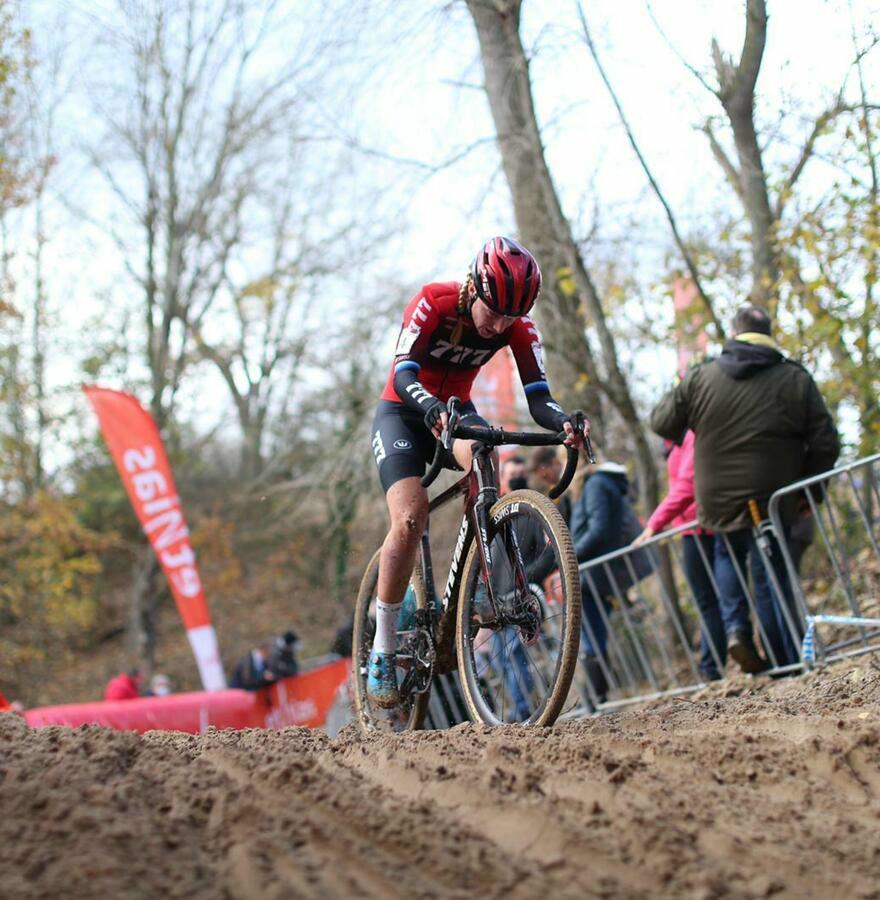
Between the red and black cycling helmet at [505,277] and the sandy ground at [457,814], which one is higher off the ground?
the red and black cycling helmet at [505,277]

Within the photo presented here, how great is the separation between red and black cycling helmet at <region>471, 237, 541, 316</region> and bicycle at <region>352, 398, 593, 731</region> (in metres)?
0.56

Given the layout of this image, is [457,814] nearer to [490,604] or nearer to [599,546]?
[490,604]

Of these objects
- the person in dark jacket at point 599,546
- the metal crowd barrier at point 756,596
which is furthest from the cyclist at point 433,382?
the person in dark jacket at point 599,546

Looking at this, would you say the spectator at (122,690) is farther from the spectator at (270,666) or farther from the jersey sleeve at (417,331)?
the jersey sleeve at (417,331)

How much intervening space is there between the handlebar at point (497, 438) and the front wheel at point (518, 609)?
203 mm

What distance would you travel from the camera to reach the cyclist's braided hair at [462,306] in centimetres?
485

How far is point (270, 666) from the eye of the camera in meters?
12.4

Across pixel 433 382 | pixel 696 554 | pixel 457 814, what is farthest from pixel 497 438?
pixel 696 554

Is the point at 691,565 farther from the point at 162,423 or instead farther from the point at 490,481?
the point at 162,423

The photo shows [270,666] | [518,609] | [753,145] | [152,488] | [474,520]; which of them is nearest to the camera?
[518,609]

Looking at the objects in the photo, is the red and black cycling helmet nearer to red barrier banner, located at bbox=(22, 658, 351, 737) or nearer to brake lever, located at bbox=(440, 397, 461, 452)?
brake lever, located at bbox=(440, 397, 461, 452)

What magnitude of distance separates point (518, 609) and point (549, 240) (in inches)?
245

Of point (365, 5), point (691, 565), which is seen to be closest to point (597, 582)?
point (691, 565)

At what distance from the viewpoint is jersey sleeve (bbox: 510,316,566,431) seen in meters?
5.10
